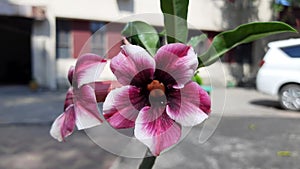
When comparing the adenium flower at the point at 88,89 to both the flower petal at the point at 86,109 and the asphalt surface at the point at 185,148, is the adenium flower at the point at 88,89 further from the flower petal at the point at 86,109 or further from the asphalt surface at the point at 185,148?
the asphalt surface at the point at 185,148

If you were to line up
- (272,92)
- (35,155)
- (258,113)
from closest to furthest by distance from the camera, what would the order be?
(35,155)
(258,113)
(272,92)

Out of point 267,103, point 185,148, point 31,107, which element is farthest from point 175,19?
point 267,103

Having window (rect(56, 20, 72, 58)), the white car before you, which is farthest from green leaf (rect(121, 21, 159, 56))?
window (rect(56, 20, 72, 58))

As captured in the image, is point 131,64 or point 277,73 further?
point 277,73

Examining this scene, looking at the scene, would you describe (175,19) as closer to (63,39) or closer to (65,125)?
(65,125)

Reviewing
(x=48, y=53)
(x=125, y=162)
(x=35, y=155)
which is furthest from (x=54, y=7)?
(x=125, y=162)

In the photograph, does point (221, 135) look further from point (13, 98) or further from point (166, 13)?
point (13, 98)
